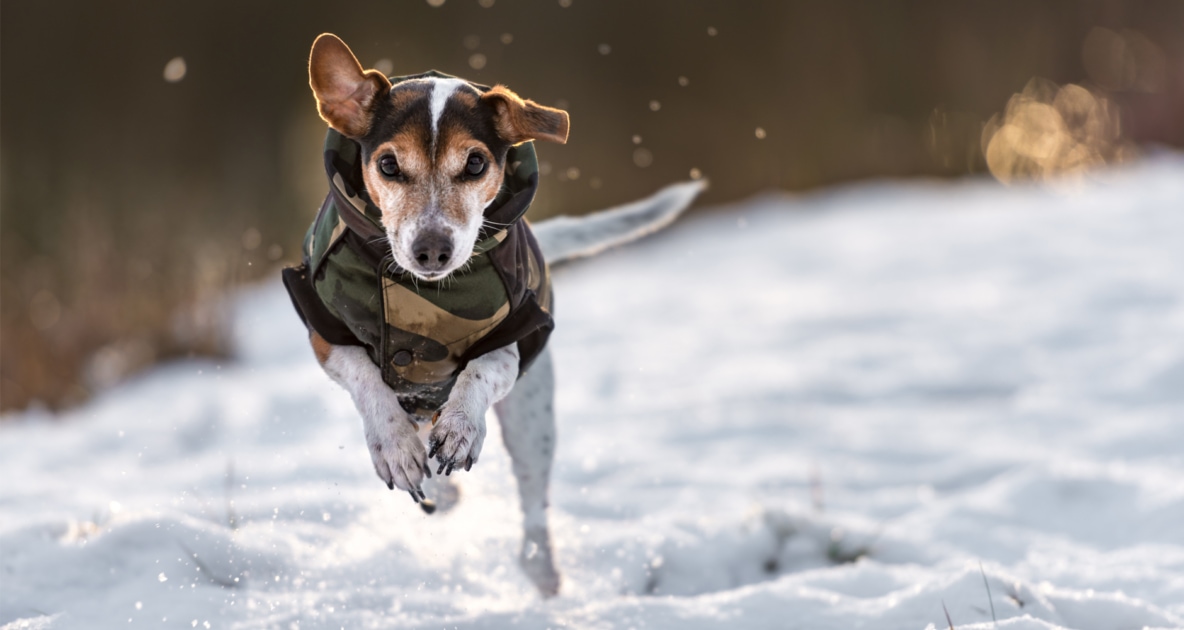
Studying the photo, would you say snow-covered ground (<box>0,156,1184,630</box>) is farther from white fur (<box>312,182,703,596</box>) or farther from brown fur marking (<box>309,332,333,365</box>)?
brown fur marking (<box>309,332,333,365</box>)

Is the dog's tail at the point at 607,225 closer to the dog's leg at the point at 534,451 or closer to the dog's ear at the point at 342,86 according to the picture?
the dog's leg at the point at 534,451

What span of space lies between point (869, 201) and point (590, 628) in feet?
31.6

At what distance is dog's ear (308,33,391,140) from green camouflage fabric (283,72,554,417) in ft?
0.48

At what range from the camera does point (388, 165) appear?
2787 mm

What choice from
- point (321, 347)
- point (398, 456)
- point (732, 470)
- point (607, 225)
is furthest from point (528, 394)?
point (732, 470)

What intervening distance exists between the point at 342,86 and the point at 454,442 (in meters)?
0.93

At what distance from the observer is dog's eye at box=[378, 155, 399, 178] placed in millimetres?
2785

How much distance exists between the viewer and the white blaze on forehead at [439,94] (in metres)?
2.79

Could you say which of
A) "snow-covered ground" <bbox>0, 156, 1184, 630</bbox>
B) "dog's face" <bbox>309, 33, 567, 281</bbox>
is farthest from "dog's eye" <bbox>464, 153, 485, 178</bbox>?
"snow-covered ground" <bbox>0, 156, 1184, 630</bbox>

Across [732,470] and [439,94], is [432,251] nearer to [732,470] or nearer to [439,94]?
[439,94]

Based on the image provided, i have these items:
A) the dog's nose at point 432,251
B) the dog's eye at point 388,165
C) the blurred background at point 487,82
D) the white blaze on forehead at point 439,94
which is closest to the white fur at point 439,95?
the white blaze on forehead at point 439,94

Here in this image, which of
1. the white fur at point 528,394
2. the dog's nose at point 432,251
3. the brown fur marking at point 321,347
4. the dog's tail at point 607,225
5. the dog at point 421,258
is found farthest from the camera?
the dog's tail at point 607,225

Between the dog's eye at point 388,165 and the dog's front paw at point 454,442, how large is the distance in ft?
2.05

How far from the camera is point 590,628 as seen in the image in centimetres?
337
